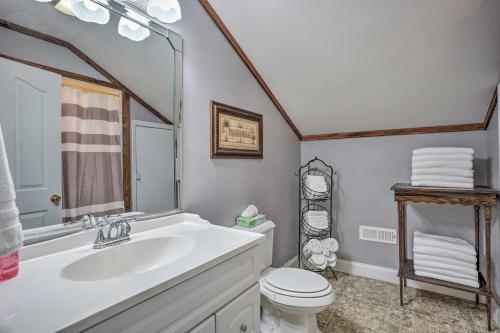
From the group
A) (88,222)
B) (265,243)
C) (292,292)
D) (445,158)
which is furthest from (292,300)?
(445,158)

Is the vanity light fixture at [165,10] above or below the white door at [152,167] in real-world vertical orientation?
above

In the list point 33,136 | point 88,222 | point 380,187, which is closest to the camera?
point 33,136

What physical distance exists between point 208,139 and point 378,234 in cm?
193

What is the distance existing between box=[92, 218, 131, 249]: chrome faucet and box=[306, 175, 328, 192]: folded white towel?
5.91 feet

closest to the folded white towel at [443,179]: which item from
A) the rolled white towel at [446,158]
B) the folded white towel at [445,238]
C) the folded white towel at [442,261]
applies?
the rolled white towel at [446,158]

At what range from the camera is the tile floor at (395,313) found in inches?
69.8

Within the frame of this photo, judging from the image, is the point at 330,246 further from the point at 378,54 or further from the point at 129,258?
the point at 129,258

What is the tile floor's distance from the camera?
69.8 inches

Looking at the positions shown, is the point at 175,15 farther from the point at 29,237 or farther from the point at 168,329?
the point at 168,329

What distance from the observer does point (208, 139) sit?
170 cm

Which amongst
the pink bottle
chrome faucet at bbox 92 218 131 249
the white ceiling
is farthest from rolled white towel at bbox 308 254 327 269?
the pink bottle

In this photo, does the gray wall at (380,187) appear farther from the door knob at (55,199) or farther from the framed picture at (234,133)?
the door knob at (55,199)

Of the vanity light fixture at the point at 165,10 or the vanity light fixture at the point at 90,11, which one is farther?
the vanity light fixture at the point at 165,10

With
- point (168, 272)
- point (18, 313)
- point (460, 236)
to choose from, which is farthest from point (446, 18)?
point (18, 313)
